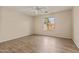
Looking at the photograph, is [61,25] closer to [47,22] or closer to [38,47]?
[47,22]

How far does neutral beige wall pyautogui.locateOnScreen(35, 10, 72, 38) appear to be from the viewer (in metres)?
5.66

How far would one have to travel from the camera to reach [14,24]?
5.70m

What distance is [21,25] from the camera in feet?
21.0

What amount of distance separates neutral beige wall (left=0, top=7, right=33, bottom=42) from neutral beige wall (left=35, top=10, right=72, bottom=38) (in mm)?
692

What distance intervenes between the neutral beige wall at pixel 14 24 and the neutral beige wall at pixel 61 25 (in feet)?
2.27

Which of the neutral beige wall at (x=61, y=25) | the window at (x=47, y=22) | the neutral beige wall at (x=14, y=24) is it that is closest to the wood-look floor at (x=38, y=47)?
the neutral beige wall at (x=14, y=24)

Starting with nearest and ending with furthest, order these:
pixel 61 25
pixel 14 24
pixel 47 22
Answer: pixel 47 22
pixel 14 24
pixel 61 25

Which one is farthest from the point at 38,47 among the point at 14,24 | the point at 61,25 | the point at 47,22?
the point at 61,25

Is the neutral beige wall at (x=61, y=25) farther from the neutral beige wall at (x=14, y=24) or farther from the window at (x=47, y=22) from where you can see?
the neutral beige wall at (x=14, y=24)

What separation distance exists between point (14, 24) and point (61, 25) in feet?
10.2

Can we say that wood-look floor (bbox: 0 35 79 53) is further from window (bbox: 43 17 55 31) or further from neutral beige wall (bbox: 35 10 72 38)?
neutral beige wall (bbox: 35 10 72 38)

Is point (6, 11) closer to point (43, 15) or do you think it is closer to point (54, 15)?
point (43, 15)
